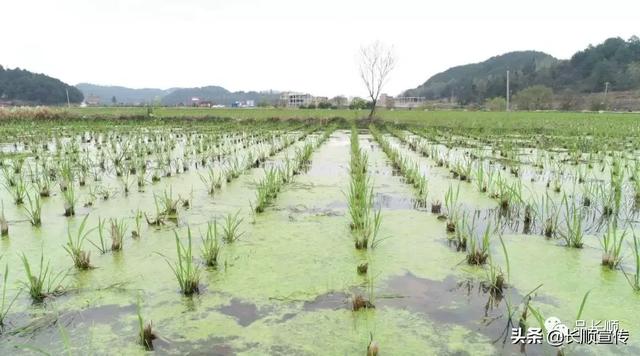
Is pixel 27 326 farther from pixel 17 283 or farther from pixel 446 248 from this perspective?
pixel 446 248

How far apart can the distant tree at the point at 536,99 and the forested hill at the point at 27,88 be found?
209 ft

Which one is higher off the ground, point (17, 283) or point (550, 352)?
point (17, 283)

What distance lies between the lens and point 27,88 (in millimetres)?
59750

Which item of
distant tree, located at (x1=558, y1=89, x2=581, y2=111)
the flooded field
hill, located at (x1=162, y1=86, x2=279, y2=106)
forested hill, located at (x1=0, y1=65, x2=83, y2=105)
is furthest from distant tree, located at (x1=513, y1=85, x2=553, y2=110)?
hill, located at (x1=162, y1=86, x2=279, y2=106)

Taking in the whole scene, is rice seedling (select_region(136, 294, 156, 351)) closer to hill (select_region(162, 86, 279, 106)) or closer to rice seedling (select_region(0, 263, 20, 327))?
rice seedling (select_region(0, 263, 20, 327))

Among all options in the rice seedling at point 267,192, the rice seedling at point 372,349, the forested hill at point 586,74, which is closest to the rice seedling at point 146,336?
the rice seedling at point 372,349

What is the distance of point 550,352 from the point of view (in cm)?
185

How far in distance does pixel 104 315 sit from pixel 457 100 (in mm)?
81753

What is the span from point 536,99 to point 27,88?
221 feet

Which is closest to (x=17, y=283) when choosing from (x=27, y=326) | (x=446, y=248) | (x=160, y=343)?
(x=27, y=326)

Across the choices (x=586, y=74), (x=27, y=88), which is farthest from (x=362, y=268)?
(x=586, y=74)

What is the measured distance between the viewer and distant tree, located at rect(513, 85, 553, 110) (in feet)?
182

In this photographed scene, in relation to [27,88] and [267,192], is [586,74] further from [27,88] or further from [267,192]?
[27,88]

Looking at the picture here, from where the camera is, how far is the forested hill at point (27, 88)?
59406 mm
